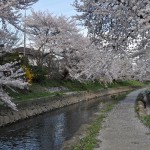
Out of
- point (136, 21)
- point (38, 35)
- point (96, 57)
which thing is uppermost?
point (38, 35)

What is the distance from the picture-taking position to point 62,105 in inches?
1245

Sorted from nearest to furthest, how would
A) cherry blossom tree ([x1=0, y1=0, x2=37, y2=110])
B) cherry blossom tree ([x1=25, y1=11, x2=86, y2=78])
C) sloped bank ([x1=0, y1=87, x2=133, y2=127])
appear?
cherry blossom tree ([x1=0, y1=0, x2=37, y2=110]) < sloped bank ([x1=0, y1=87, x2=133, y2=127]) < cherry blossom tree ([x1=25, y1=11, x2=86, y2=78])

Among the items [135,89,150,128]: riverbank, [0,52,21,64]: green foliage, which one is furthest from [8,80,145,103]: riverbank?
[135,89,150,128]: riverbank

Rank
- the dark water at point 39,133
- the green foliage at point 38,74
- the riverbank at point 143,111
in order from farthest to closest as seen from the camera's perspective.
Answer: the green foliage at point 38,74, the riverbank at point 143,111, the dark water at point 39,133

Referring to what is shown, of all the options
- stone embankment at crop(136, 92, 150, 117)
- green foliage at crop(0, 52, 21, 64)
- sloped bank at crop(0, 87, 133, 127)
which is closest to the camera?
sloped bank at crop(0, 87, 133, 127)

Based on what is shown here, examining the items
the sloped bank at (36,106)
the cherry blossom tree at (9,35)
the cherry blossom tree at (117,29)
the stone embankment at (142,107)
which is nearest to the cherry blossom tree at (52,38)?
the sloped bank at (36,106)

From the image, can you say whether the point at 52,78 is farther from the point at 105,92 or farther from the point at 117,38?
the point at 117,38

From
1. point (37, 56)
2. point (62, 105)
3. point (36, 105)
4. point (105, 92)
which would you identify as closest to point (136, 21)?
point (36, 105)

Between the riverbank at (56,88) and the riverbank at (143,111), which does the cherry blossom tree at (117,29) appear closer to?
the riverbank at (143,111)

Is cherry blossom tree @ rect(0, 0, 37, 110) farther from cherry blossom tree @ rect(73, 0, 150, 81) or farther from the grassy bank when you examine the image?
the grassy bank

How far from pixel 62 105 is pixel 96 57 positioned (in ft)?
74.3

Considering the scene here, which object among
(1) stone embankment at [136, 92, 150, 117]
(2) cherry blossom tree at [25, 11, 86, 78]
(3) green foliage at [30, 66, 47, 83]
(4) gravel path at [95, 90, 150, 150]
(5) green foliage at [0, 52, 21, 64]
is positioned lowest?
(1) stone embankment at [136, 92, 150, 117]

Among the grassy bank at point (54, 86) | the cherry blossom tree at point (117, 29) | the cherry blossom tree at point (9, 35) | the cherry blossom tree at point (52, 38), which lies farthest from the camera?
the cherry blossom tree at point (52, 38)

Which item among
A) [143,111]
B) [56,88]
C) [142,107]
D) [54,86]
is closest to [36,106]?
[143,111]
